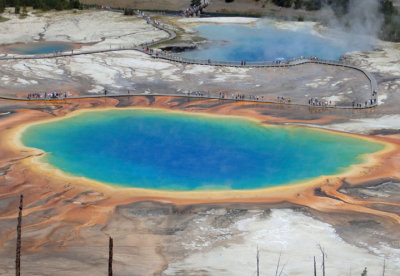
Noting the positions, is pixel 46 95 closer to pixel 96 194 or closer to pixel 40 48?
pixel 40 48

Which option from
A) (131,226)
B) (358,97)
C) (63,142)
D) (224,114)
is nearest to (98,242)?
(131,226)

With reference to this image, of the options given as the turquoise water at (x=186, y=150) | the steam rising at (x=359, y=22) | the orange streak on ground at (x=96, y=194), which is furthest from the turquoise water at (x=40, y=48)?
the steam rising at (x=359, y=22)

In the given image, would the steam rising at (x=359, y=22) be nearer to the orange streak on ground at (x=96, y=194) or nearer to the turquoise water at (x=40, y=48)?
the turquoise water at (x=40, y=48)

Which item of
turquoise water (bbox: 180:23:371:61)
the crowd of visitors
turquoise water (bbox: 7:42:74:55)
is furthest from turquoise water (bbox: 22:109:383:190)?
turquoise water (bbox: 7:42:74:55)

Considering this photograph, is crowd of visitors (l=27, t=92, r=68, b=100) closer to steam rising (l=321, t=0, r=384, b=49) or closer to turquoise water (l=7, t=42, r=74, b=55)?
turquoise water (l=7, t=42, r=74, b=55)

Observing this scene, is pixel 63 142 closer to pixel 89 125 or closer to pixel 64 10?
pixel 89 125

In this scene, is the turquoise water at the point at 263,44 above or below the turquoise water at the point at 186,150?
above

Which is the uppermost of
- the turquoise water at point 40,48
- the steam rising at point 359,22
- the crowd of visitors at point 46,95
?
the steam rising at point 359,22

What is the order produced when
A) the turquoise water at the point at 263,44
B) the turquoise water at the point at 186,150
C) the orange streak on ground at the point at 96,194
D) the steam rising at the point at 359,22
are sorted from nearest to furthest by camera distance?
the orange streak on ground at the point at 96,194 → the turquoise water at the point at 186,150 → the turquoise water at the point at 263,44 → the steam rising at the point at 359,22

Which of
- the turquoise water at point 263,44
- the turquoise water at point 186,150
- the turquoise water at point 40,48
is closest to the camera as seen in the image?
A: the turquoise water at point 186,150
